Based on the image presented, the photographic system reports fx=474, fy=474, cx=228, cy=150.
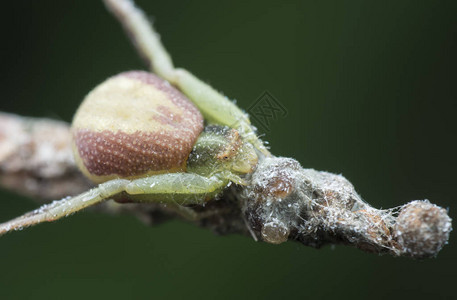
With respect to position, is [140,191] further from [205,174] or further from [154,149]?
[205,174]

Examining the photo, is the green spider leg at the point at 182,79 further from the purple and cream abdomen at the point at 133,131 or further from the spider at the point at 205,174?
the purple and cream abdomen at the point at 133,131

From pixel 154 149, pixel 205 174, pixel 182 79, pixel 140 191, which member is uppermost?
pixel 182 79

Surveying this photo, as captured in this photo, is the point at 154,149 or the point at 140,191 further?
the point at 154,149

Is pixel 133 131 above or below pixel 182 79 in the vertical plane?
→ below

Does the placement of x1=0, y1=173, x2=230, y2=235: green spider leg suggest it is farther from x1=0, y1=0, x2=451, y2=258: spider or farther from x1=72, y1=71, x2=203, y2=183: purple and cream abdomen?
x1=72, y1=71, x2=203, y2=183: purple and cream abdomen

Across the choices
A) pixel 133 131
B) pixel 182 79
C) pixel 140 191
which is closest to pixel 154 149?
pixel 133 131

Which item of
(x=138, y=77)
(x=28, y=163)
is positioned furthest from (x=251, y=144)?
(x=28, y=163)

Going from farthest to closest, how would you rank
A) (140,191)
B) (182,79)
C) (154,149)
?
1. (182,79)
2. (154,149)
3. (140,191)
